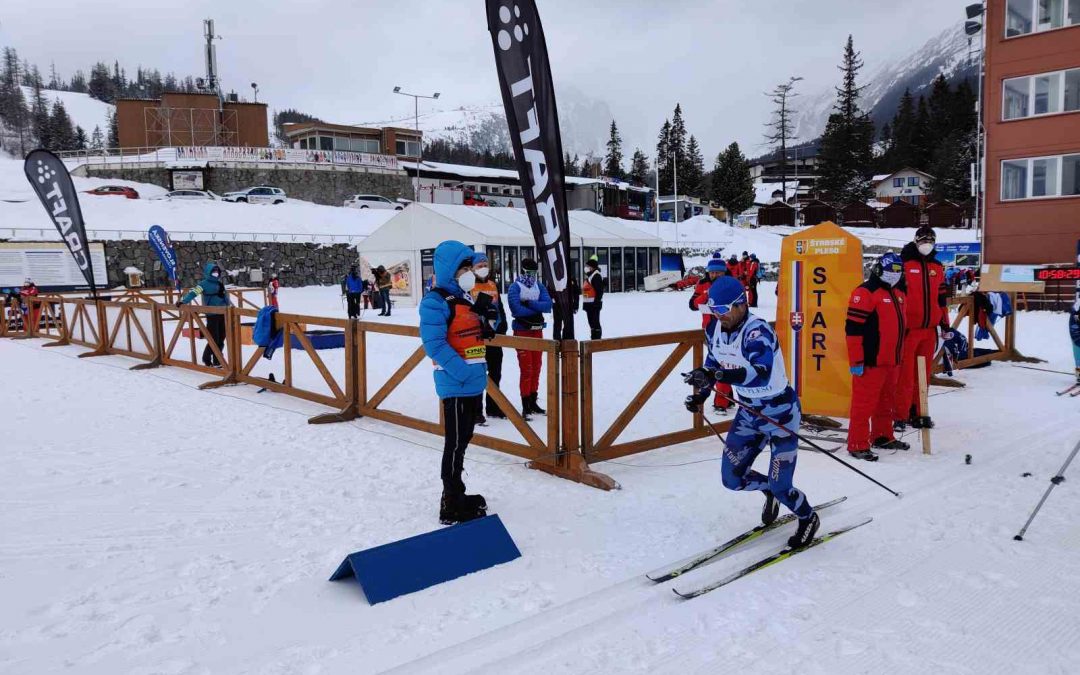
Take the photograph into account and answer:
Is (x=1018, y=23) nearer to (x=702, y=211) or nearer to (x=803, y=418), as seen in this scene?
(x=803, y=418)

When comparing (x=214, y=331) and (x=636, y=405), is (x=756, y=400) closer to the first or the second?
(x=636, y=405)

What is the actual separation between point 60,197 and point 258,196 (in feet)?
101

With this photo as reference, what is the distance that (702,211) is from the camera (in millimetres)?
68562

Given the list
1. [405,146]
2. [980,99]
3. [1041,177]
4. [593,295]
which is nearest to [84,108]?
[405,146]

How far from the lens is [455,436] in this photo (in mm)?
4660

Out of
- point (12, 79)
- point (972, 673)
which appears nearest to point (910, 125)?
point (972, 673)

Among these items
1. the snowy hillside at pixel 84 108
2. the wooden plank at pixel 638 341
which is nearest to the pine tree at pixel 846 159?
the wooden plank at pixel 638 341

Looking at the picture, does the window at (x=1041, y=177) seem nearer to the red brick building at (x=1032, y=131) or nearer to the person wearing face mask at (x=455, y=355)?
the red brick building at (x=1032, y=131)

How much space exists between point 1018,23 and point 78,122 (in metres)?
140

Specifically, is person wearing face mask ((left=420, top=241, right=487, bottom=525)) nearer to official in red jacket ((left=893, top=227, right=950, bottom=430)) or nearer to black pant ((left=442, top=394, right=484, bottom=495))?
black pant ((left=442, top=394, right=484, bottom=495))

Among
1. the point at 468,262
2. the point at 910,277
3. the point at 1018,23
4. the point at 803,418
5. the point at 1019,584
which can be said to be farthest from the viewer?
the point at 1018,23

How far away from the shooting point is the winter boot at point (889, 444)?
6.44m

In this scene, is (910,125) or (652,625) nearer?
(652,625)

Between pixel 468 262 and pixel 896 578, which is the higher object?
pixel 468 262
